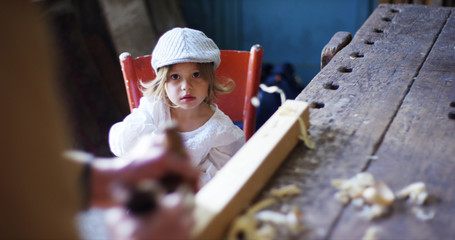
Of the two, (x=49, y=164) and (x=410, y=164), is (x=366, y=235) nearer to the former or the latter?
(x=410, y=164)

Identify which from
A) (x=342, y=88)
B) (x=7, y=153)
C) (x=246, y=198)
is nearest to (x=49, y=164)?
(x=7, y=153)

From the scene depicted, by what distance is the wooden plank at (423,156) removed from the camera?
93 cm

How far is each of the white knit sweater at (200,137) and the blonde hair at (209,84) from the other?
2.4 inches

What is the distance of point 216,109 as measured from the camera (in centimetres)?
187

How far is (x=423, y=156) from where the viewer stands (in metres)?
1.17

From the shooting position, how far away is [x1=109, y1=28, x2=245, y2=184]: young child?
171 centimetres

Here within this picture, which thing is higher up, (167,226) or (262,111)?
(167,226)

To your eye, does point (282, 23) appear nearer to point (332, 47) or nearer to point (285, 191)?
point (332, 47)

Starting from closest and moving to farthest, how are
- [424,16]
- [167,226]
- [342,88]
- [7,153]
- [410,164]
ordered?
[7,153], [167,226], [410,164], [342,88], [424,16]

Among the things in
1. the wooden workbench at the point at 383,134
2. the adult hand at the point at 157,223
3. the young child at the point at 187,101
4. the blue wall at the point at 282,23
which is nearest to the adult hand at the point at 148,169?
the adult hand at the point at 157,223

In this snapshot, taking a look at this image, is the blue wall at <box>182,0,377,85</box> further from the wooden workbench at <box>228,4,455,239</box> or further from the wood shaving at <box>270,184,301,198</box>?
the wood shaving at <box>270,184,301,198</box>

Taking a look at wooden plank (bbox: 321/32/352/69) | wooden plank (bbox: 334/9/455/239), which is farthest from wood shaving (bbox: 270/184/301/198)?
wooden plank (bbox: 321/32/352/69)

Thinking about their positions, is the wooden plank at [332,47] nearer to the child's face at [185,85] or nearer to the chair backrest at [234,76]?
the chair backrest at [234,76]

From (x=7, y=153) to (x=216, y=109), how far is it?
128 centimetres
